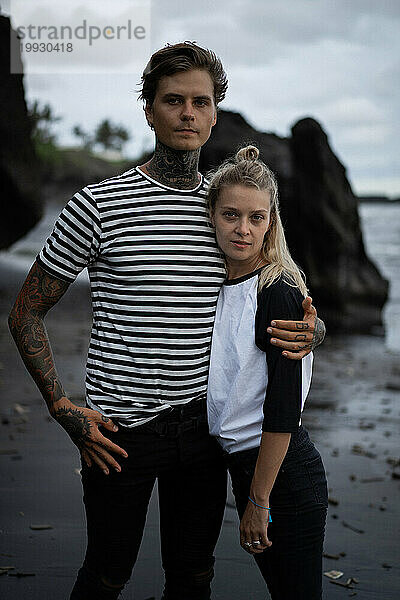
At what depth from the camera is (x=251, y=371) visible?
2.54 metres

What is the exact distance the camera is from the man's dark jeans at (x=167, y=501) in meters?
2.65

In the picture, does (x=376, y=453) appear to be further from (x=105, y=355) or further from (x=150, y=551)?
(x=105, y=355)

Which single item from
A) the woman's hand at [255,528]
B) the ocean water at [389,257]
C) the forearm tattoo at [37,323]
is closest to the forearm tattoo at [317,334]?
the woman's hand at [255,528]

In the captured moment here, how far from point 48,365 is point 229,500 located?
2714 millimetres

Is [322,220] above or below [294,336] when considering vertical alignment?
above

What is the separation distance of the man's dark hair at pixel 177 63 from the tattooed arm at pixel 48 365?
0.79 meters

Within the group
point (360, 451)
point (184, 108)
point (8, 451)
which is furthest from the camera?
point (360, 451)

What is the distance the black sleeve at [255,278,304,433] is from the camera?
242 cm

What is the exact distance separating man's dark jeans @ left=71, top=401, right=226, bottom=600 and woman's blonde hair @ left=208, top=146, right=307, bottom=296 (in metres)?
0.56

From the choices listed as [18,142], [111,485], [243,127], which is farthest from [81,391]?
[243,127]

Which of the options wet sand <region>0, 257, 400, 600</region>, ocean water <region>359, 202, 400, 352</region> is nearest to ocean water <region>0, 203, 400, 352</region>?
ocean water <region>359, 202, 400, 352</region>

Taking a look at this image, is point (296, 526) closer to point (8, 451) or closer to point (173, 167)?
point (173, 167)

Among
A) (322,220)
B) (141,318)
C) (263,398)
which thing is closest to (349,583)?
(263,398)

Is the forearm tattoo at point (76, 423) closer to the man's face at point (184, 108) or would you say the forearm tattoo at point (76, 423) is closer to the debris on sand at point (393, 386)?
the man's face at point (184, 108)
